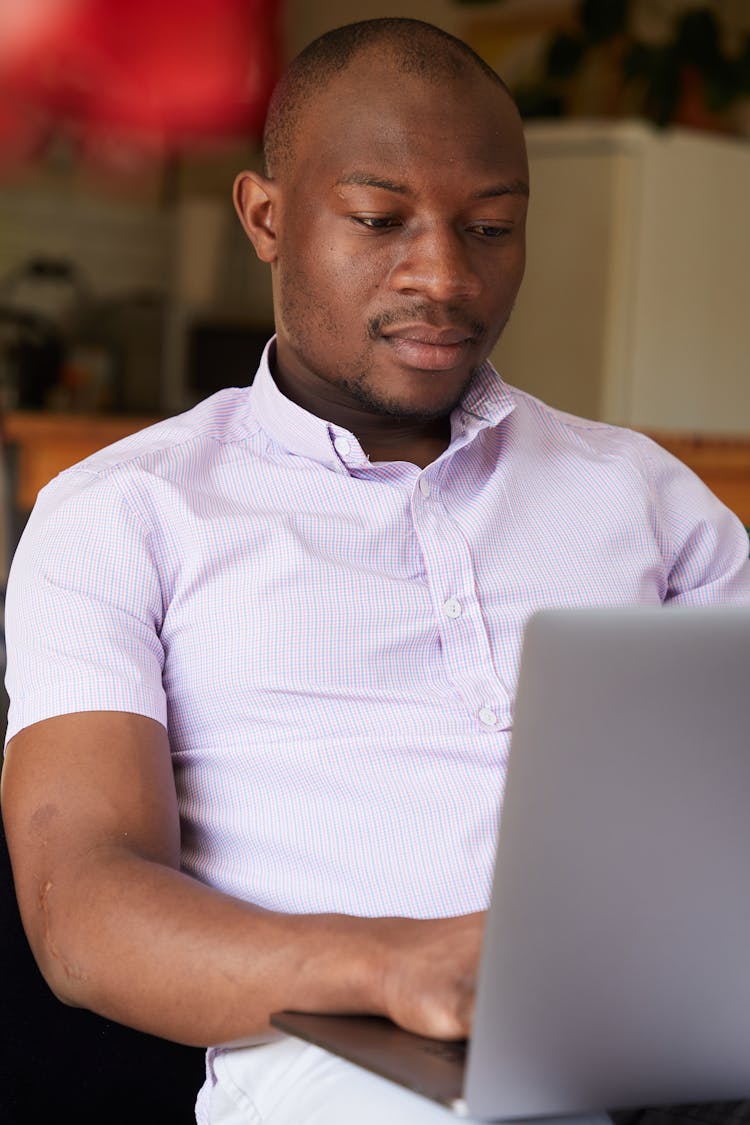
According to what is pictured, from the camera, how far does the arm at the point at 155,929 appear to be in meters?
0.76

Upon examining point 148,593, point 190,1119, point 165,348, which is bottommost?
point 165,348

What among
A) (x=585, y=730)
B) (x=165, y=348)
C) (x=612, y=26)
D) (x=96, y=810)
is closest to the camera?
(x=585, y=730)

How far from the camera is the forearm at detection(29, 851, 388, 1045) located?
78 cm

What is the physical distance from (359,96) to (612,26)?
3.66 metres

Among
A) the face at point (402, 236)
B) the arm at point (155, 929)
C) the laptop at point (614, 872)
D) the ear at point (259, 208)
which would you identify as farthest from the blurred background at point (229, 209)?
the laptop at point (614, 872)

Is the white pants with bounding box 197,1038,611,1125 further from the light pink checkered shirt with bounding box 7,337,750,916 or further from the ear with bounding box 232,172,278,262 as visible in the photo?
the ear with bounding box 232,172,278,262

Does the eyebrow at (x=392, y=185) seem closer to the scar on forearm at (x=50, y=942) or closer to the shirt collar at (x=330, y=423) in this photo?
the shirt collar at (x=330, y=423)

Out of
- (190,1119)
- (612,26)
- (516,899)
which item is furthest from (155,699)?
(612,26)

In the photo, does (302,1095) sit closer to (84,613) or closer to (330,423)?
(84,613)

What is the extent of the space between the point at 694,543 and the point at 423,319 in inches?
12.4

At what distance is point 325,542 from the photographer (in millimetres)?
1100

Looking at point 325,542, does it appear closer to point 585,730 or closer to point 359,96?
point 359,96

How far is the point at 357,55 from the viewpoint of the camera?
1197 millimetres

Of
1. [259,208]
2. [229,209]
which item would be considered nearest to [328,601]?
[259,208]
